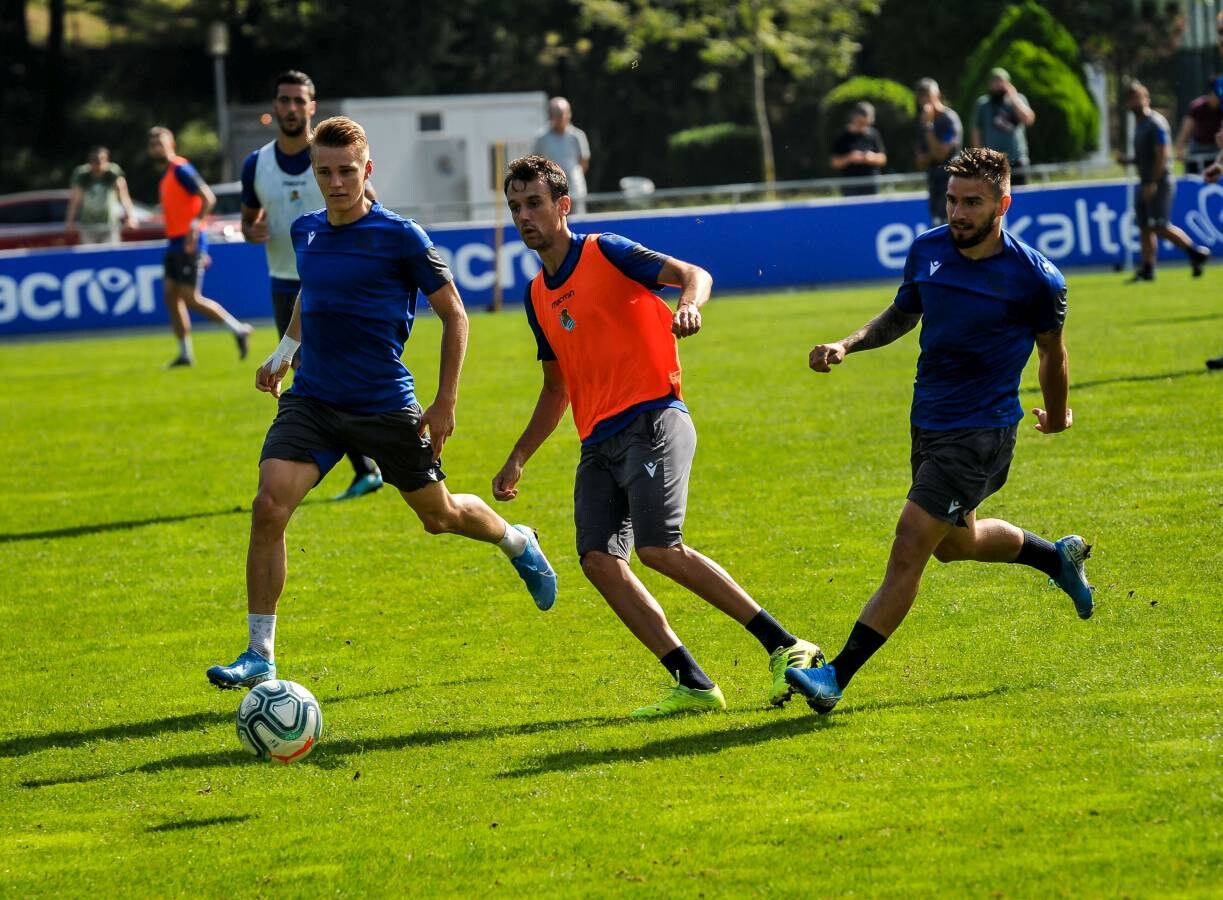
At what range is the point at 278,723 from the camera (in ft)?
20.6

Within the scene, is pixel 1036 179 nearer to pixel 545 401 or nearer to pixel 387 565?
pixel 387 565

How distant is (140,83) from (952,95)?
858 inches

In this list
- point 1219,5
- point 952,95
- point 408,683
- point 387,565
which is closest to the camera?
point 408,683

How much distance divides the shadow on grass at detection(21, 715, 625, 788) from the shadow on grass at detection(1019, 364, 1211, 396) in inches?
328

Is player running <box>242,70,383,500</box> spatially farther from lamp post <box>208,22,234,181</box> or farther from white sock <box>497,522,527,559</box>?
lamp post <box>208,22,234,181</box>

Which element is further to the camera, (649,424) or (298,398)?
(298,398)

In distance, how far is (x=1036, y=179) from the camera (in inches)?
1046

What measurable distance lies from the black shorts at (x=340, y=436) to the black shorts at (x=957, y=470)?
81.0 inches

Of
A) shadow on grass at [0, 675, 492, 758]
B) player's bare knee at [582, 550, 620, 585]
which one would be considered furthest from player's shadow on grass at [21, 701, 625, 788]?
player's bare knee at [582, 550, 620, 585]

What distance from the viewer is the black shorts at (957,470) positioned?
648 centimetres

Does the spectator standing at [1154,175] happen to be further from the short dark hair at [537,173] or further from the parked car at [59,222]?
the short dark hair at [537,173]

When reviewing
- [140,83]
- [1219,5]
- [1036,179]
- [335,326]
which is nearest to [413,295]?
[335,326]

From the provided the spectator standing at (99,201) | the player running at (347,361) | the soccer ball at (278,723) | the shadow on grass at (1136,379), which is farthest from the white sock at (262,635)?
the spectator standing at (99,201)

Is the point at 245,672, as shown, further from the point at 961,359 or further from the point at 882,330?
the point at 961,359
